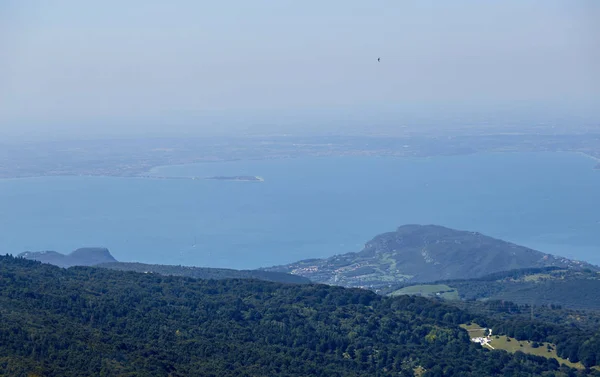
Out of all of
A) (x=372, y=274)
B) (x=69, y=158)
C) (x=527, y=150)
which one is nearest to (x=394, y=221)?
(x=372, y=274)

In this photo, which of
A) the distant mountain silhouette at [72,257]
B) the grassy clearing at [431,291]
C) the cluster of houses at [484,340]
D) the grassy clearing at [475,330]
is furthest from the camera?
the distant mountain silhouette at [72,257]

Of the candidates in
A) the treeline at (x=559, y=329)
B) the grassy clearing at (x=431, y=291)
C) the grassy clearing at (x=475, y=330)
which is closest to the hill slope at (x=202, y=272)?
the grassy clearing at (x=431, y=291)

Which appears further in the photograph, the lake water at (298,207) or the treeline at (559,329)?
the lake water at (298,207)

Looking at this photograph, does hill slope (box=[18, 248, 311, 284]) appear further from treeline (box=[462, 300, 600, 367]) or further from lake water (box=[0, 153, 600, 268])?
treeline (box=[462, 300, 600, 367])

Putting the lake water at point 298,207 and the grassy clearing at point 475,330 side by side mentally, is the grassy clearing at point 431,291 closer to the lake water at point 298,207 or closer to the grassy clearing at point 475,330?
the grassy clearing at point 475,330

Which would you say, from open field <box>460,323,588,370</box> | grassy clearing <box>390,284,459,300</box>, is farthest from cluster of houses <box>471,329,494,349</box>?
grassy clearing <box>390,284,459,300</box>

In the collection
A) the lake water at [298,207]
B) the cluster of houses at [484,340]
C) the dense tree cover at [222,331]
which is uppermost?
the dense tree cover at [222,331]

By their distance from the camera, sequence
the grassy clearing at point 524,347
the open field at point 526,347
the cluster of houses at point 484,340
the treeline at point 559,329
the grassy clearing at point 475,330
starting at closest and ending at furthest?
the treeline at point 559,329 → the open field at point 526,347 → the grassy clearing at point 524,347 → the cluster of houses at point 484,340 → the grassy clearing at point 475,330
